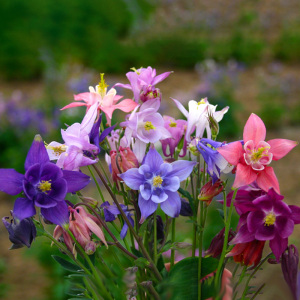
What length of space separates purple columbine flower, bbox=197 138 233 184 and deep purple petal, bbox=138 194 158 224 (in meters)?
0.10

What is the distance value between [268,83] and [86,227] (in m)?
4.63

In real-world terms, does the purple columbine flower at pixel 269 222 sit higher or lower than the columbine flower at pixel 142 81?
lower

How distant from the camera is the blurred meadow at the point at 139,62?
12.2 ft

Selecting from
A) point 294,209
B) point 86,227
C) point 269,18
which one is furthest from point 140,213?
point 269,18

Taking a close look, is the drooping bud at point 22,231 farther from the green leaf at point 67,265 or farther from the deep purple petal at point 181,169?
the deep purple petal at point 181,169

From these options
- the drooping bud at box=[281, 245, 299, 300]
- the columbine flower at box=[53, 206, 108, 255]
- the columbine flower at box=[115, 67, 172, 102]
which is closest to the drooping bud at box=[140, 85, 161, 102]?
the columbine flower at box=[115, 67, 172, 102]

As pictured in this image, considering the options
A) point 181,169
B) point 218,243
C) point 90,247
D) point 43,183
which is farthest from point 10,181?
point 218,243

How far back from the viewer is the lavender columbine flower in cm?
79

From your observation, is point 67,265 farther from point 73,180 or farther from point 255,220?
point 255,220

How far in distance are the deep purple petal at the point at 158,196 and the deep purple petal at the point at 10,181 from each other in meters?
0.20

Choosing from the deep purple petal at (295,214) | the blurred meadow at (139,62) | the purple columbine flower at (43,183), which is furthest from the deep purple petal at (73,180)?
the blurred meadow at (139,62)

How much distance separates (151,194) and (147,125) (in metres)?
0.11

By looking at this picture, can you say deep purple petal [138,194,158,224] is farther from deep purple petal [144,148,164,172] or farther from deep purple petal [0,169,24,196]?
deep purple petal [0,169,24,196]

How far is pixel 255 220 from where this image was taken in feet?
2.60
